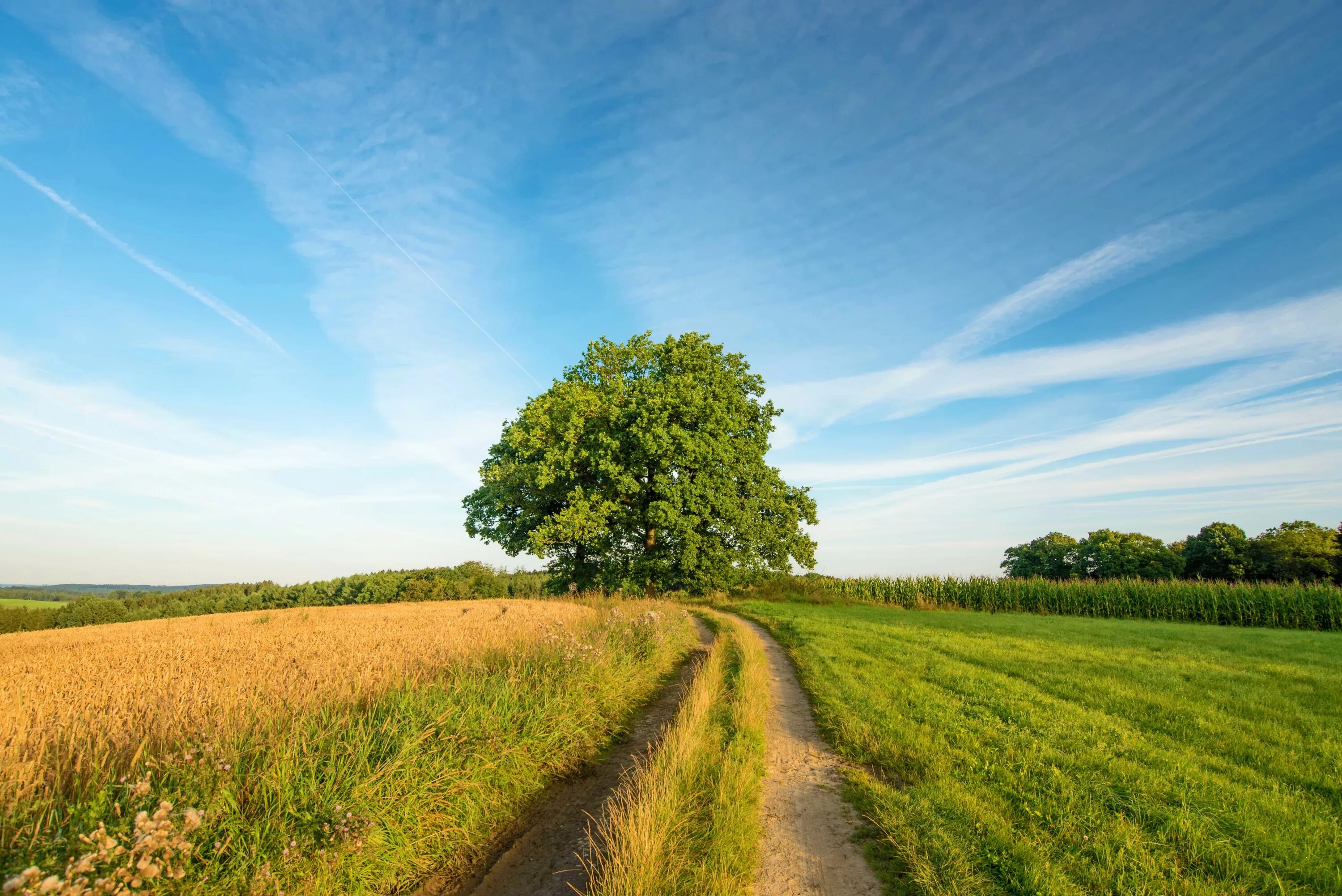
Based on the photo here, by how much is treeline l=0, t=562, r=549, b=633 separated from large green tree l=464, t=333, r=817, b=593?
667 cm

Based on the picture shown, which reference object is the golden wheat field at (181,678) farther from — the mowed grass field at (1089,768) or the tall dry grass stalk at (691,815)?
the mowed grass field at (1089,768)

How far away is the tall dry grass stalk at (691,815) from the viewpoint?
4215 millimetres

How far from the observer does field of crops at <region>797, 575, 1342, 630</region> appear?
27.1 m

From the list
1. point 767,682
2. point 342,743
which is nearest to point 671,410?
point 767,682

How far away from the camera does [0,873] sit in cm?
301

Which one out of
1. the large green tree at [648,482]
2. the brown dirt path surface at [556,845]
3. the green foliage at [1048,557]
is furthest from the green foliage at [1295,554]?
Result: the brown dirt path surface at [556,845]

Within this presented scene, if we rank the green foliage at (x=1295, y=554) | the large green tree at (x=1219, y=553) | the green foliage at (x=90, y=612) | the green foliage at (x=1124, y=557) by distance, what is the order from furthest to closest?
the green foliage at (x=1124, y=557), the large green tree at (x=1219, y=553), the green foliage at (x=1295, y=554), the green foliage at (x=90, y=612)

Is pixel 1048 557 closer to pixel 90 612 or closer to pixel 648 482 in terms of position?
pixel 648 482

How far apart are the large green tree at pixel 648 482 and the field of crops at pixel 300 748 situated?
16232 mm

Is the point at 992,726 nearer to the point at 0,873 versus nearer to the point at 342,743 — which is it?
the point at 342,743

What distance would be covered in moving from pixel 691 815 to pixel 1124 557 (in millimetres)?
79437

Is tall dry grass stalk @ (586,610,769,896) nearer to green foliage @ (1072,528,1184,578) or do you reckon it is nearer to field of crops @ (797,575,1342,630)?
field of crops @ (797,575,1342,630)

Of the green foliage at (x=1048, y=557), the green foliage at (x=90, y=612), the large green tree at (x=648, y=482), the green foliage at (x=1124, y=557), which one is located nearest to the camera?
the green foliage at (x=90, y=612)

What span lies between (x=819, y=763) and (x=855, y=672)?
15.7 feet
